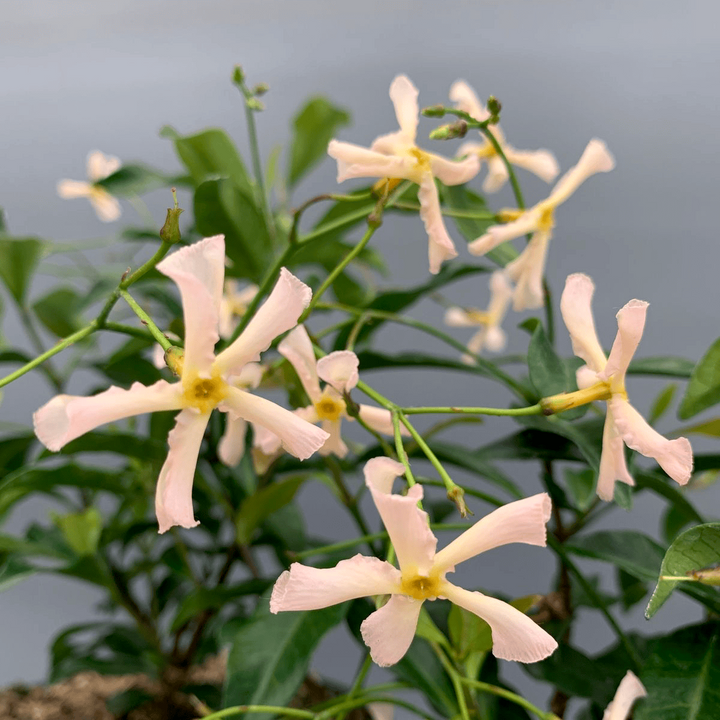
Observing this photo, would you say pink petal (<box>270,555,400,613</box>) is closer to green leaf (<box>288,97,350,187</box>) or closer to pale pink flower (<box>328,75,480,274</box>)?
pale pink flower (<box>328,75,480,274</box>)

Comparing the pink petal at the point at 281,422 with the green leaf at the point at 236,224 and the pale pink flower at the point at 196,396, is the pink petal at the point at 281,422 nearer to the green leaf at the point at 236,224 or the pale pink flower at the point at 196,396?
the pale pink flower at the point at 196,396

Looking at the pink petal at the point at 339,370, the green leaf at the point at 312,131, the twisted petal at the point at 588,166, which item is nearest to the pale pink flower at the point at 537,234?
the twisted petal at the point at 588,166

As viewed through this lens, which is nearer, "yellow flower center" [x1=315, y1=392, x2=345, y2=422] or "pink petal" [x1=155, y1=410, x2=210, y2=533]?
"pink petal" [x1=155, y1=410, x2=210, y2=533]

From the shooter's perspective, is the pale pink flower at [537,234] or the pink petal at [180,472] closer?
the pink petal at [180,472]

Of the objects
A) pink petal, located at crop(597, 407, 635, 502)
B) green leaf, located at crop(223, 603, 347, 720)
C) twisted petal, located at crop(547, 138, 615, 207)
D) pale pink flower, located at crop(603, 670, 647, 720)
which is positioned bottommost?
green leaf, located at crop(223, 603, 347, 720)

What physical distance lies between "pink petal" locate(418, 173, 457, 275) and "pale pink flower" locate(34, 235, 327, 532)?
102mm

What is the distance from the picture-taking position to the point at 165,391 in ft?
1.09

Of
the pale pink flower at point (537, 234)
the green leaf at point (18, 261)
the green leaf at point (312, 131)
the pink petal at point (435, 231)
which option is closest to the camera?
the pink petal at point (435, 231)

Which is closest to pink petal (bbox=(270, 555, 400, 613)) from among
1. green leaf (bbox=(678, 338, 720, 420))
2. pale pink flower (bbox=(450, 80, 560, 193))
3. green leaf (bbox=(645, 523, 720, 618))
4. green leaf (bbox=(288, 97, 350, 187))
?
green leaf (bbox=(645, 523, 720, 618))

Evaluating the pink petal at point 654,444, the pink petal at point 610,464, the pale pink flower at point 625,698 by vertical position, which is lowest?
the pale pink flower at point 625,698

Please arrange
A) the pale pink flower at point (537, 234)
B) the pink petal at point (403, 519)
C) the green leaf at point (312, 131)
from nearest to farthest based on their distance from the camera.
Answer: the pink petal at point (403, 519), the pale pink flower at point (537, 234), the green leaf at point (312, 131)

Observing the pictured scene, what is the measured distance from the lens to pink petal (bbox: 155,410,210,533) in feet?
1.06

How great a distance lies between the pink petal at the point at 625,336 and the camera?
335 millimetres

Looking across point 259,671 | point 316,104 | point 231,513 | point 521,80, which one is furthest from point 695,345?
point 259,671
